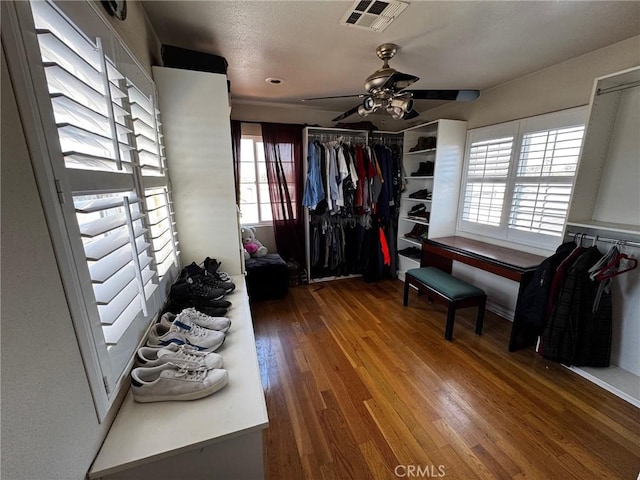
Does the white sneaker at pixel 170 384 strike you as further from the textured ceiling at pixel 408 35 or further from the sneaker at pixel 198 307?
the textured ceiling at pixel 408 35

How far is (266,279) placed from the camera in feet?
10.2

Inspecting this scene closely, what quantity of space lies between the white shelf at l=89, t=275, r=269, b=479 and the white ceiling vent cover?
1.95 metres

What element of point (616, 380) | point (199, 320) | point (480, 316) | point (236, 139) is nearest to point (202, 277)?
point (199, 320)

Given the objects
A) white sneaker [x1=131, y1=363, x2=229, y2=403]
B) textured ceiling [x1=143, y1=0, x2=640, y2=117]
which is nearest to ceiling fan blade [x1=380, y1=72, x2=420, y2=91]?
textured ceiling [x1=143, y1=0, x2=640, y2=117]

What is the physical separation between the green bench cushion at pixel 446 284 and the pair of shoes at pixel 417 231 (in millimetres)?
918

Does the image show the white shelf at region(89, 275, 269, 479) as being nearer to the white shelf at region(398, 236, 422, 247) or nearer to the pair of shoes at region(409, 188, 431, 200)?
the white shelf at region(398, 236, 422, 247)

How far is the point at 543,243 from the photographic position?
2.40m

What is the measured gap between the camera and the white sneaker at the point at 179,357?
99cm

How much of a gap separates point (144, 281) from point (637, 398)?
Result: 296 centimetres

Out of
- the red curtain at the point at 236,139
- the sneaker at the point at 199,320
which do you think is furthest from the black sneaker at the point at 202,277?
the red curtain at the point at 236,139

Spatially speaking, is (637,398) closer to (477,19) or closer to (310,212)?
(477,19)

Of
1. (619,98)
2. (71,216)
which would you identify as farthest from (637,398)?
(71,216)

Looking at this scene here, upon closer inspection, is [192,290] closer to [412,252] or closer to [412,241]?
[412,241]

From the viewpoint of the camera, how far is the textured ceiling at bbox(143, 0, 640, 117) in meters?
1.47
